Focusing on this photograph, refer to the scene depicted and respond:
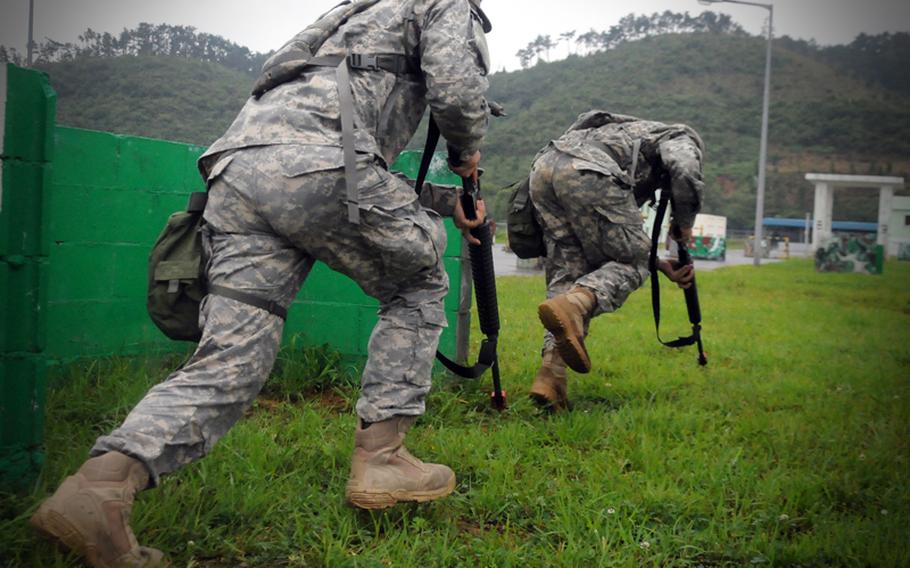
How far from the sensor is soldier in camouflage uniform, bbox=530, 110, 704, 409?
3996mm

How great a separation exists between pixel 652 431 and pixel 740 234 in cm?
4850

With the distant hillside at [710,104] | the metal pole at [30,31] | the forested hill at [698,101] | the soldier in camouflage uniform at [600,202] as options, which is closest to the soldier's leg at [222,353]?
the forested hill at [698,101]

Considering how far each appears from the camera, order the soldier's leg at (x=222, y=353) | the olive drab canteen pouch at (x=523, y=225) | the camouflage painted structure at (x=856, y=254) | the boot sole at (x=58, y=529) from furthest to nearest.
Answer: the camouflage painted structure at (x=856, y=254) → the olive drab canteen pouch at (x=523, y=225) → the soldier's leg at (x=222, y=353) → the boot sole at (x=58, y=529)

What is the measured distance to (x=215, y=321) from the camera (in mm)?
2184

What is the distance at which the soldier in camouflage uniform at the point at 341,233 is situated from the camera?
6.93 ft

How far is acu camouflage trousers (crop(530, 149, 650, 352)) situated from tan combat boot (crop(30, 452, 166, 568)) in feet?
8.27

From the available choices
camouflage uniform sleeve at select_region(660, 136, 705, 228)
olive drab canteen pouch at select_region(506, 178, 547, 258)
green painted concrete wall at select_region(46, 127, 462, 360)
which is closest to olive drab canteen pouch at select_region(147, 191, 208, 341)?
→ green painted concrete wall at select_region(46, 127, 462, 360)

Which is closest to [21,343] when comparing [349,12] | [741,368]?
[349,12]

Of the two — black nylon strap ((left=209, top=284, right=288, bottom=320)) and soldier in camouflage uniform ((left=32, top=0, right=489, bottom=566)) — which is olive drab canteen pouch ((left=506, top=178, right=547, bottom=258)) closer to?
soldier in camouflage uniform ((left=32, top=0, right=489, bottom=566))

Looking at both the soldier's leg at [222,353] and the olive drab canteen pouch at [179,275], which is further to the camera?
the olive drab canteen pouch at [179,275]

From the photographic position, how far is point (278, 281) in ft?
7.50

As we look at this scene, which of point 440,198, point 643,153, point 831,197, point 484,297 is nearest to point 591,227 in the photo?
point 643,153

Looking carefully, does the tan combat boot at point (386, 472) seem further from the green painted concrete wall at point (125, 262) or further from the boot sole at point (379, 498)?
the green painted concrete wall at point (125, 262)

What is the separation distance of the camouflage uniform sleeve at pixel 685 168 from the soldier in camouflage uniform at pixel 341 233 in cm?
176
